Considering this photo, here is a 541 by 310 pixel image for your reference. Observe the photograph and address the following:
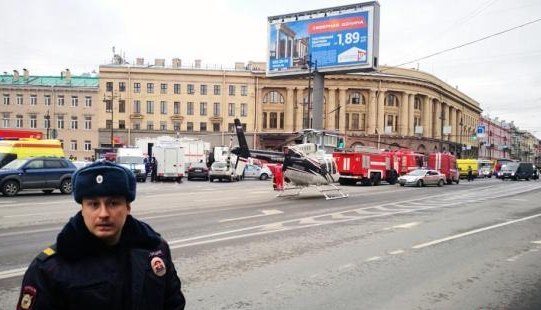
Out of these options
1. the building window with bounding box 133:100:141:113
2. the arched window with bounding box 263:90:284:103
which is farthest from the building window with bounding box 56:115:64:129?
the arched window with bounding box 263:90:284:103

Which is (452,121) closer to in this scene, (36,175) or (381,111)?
(381,111)

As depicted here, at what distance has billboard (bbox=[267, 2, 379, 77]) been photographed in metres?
36.1

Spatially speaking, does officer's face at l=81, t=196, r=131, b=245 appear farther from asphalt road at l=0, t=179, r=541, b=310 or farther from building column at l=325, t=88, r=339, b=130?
building column at l=325, t=88, r=339, b=130

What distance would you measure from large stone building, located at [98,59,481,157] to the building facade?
185 feet

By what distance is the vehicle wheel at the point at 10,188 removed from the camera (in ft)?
62.2

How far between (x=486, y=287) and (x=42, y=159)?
760 inches

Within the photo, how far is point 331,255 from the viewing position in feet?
27.8

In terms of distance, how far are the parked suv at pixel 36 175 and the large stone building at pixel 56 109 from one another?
51.9 metres

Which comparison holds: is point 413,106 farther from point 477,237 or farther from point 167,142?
point 477,237

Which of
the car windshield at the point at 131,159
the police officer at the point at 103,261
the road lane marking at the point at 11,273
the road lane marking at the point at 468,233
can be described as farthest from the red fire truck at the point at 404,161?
the police officer at the point at 103,261

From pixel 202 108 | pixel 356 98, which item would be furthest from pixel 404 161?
pixel 202 108

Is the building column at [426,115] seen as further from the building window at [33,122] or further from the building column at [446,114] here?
the building window at [33,122]

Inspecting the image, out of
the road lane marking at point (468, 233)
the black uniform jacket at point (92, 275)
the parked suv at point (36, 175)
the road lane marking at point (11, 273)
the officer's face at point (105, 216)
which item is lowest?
the road lane marking at point (468, 233)

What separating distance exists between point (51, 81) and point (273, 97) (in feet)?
118
